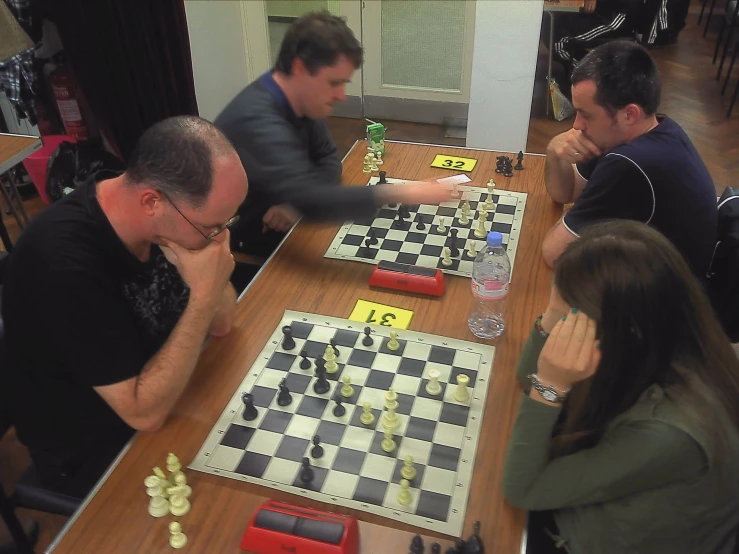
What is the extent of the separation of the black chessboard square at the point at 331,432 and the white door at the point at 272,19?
3.60 m

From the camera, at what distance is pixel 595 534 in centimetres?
117

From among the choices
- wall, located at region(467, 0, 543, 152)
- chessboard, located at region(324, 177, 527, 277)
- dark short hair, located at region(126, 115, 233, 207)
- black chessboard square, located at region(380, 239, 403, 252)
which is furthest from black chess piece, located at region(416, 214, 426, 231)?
wall, located at region(467, 0, 543, 152)

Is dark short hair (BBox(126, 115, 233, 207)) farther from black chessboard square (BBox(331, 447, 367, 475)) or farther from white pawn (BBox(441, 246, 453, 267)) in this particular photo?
white pawn (BBox(441, 246, 453, 267))

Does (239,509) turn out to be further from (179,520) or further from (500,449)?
(500,449)

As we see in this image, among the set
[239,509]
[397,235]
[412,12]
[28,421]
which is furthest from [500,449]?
[412,12]

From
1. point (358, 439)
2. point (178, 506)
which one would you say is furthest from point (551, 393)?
point (178, 506)

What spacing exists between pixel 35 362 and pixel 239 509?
637 mm

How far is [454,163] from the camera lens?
8.05ft

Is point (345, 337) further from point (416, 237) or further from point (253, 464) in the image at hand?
point (416, 237)

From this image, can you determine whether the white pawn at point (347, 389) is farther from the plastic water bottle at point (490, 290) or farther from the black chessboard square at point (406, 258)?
the black chessboard square at point (406, 258)

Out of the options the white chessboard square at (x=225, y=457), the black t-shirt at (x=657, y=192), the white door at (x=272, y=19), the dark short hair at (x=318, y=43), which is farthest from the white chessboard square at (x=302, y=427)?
the white door at (x=272, y=19)

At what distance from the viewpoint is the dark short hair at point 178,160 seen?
130 cm

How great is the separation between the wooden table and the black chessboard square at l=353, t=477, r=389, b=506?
0.12 feet

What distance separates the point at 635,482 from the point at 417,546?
0.41 meters
